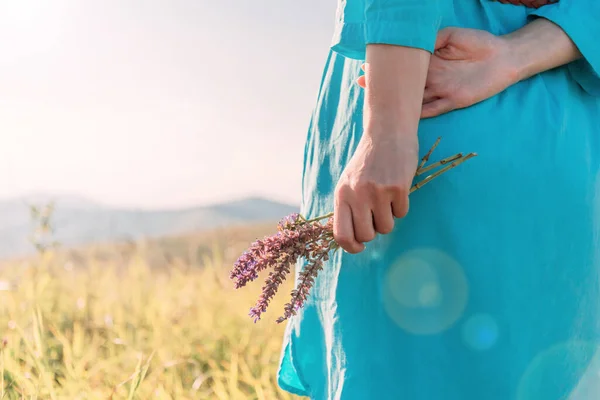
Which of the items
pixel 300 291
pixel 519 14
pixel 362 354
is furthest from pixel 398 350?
pixel 519 14

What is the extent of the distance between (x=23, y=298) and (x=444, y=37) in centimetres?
317

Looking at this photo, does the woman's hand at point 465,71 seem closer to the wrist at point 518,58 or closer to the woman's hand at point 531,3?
the wrist at point 518,58

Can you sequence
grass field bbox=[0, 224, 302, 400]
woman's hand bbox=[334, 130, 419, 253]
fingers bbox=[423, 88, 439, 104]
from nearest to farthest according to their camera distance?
woman's hand bbox=[334, 130, 419, 253] → fingers bbox=[423, 88, 439, 104] → grass field bbox=[0, 224, 302, 400]

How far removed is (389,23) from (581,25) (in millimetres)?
377

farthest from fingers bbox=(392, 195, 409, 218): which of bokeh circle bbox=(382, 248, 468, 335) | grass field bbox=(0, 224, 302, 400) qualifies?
grass field bbox=(0, 224, 302, 400)

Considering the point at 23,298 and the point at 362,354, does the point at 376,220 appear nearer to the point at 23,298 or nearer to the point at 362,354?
the point at 362,354

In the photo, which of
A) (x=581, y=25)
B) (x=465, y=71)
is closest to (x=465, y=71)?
(x=465, y=71)

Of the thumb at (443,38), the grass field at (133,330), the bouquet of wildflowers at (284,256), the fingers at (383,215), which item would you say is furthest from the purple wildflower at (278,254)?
the grass field at (133,330)

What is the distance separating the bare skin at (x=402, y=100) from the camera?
3.14 ft

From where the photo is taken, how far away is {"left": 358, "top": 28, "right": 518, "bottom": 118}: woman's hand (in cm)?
104

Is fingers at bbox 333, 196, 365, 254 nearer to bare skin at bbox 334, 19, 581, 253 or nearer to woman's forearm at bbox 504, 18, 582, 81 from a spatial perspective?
bare skin at bbox 334, 19, 581, 253

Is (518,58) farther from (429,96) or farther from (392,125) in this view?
(392,125)

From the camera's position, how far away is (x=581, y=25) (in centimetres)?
113

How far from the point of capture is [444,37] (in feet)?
3.49
